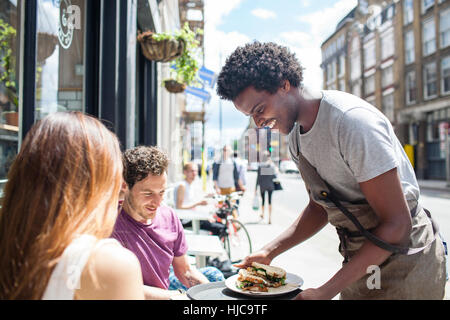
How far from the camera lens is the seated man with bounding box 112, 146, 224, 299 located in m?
2.12

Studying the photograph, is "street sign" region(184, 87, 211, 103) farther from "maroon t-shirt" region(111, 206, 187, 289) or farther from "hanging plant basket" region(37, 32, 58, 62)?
"maroon t-shirt" region(111, 206, 187, 289)

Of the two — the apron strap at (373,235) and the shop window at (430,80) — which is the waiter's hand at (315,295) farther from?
the shop window at (430,80)

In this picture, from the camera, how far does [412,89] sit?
27.2m

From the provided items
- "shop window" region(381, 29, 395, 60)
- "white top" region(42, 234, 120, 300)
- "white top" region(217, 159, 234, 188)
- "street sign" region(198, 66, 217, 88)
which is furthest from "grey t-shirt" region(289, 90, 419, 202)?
"shop window" region(381, 29, 395, 60)

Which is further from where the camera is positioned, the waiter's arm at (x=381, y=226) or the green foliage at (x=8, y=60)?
the green foliage at (x=8, y=60)

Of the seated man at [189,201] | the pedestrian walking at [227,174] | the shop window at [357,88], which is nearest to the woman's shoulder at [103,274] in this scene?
the seated man at [189,201]

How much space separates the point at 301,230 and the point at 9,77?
1984 millimetres

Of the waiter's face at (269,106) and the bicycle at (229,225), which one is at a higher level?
the waiter's face at (269,106)

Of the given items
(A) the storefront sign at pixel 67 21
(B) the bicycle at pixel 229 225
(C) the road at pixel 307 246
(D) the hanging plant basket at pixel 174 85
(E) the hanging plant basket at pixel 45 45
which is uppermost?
(D) the hanging plant basket at pixel 174 85

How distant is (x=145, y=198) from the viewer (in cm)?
219

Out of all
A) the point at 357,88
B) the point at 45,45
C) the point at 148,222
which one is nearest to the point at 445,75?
the point at 357,88

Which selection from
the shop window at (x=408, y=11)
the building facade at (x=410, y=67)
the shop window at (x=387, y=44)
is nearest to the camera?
the building facade at (x=410, y=67)

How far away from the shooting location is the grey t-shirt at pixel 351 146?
1285 millimetres

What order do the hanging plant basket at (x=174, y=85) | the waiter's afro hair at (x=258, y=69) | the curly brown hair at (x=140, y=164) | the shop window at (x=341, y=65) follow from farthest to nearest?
the shop window at (x=341, y=65)
the hanging plant basket at (x=174, y=85)
the curly brown hair at (x=140, y=164)
the waiter's afro hair at (x=258, y=69)
